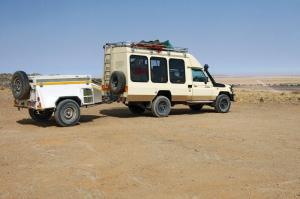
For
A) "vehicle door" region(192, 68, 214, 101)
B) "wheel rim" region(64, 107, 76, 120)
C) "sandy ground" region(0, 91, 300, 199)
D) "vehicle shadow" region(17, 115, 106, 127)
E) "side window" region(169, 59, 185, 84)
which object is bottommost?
"sandy ground" region(0, 91, 300, 199)

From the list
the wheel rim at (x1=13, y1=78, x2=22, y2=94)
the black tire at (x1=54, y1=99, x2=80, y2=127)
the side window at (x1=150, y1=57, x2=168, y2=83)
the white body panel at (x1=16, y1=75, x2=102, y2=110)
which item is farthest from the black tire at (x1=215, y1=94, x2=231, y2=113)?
the wheel rim at (x1=13, y1=78, x2=22, y2=94)

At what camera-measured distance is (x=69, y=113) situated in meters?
13.8

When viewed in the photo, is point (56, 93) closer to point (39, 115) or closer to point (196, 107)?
point (39, 115)

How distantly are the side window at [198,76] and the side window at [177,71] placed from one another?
0.62m

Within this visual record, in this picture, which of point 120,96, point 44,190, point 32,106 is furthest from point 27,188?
point 120,96

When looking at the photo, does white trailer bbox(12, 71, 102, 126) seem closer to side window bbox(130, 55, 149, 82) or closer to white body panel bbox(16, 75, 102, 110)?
white body panel bbox(16, 75, 102, 110)

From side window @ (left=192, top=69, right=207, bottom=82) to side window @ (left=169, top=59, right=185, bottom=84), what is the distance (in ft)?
2.03

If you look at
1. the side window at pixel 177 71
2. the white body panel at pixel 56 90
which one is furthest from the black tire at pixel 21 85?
the side window at pixel 177 71

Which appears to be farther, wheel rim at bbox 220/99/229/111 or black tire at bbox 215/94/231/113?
wheel rim at bbox 220/99/229/111

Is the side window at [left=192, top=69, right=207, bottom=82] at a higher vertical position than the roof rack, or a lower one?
lower

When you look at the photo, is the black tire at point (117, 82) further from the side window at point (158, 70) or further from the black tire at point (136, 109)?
the black tire at point (136, 109)

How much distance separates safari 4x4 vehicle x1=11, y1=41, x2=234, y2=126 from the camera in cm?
1347

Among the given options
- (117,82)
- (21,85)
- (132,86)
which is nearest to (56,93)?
(21,85)

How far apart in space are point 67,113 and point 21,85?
5.21ft
